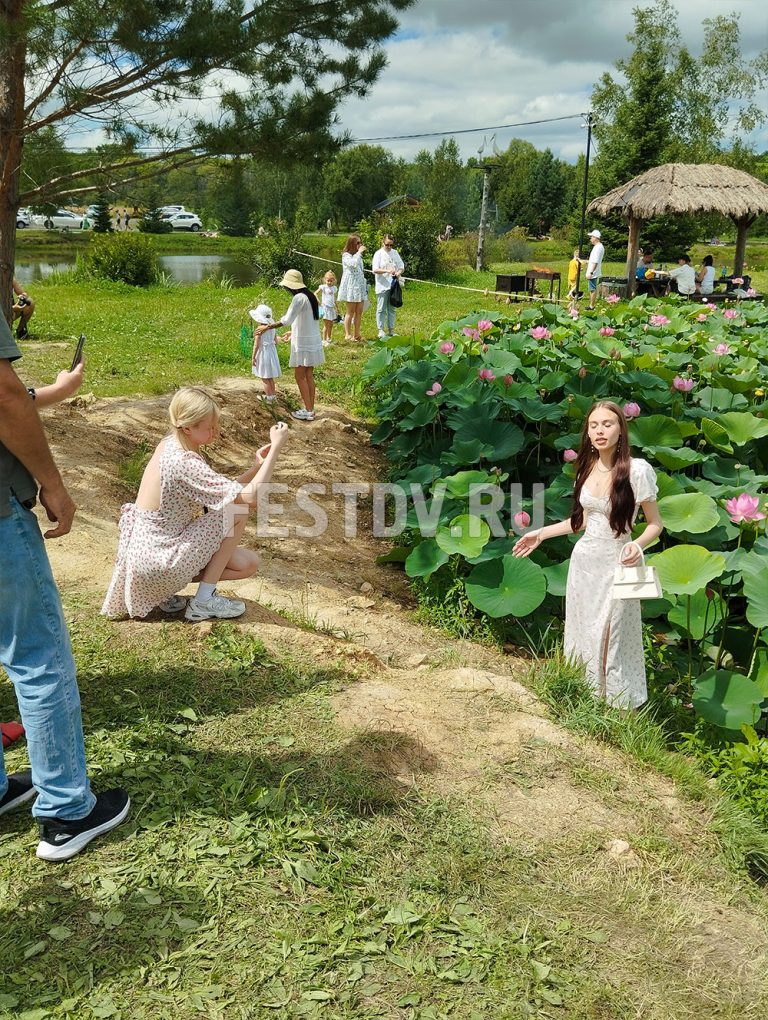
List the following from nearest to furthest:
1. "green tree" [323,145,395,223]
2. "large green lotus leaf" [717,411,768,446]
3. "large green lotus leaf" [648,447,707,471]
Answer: "large green lotus leaf" [648,447,707,471] < "large green lotus leaf" [717,411,768,446] < "green tree" [323,145,395,223]

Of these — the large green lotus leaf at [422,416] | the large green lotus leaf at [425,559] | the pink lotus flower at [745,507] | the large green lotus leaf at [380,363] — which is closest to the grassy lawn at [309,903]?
the pink lotus flower at [745,507]

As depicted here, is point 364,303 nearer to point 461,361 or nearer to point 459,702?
point 461,361

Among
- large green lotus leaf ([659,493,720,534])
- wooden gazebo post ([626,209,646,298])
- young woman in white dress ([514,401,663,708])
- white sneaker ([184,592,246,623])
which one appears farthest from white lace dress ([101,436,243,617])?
wooden gazebo post ([626,209,646,298])

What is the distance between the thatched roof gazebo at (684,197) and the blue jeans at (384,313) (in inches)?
269

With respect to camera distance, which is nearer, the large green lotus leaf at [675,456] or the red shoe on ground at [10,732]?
the red shoe on ground at [10,732]

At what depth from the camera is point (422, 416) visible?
673cm

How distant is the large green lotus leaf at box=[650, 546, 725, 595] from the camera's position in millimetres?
3748

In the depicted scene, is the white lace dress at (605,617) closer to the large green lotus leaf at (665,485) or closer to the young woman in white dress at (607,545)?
the young woman in white dress at (607,545)

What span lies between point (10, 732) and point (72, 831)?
62 centimetres

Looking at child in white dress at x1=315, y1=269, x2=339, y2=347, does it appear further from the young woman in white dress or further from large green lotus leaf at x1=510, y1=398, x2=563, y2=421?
the young woman in white dress

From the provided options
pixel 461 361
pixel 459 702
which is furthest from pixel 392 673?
pixel 461 361

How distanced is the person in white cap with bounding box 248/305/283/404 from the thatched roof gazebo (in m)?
10.6

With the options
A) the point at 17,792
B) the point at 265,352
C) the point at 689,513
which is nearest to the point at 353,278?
the point at 265,352

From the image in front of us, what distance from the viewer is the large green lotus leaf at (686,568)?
375 cm
